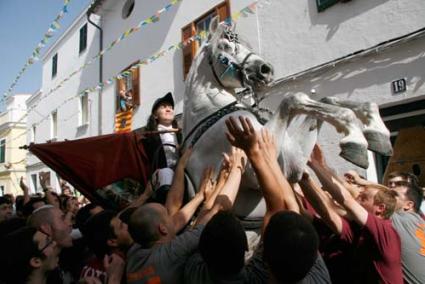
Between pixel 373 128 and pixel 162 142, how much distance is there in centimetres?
195

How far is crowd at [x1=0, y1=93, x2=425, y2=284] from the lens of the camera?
149 cm

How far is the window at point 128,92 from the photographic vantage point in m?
11.8

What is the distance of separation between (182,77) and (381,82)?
5357 mm

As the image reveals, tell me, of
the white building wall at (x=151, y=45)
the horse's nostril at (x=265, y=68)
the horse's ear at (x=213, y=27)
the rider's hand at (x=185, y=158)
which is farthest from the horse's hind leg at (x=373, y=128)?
the white building wall at (x=151, y=45)

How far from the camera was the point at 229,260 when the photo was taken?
4.93ft

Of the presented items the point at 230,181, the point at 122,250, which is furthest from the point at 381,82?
the point at 122,250

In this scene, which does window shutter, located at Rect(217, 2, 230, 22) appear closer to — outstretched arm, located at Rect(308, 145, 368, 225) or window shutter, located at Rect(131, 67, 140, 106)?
window shutter, located at Rect(131, 67, 140, 106)

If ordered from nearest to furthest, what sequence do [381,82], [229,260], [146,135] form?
[229,260] → [146,135] → [381,82]

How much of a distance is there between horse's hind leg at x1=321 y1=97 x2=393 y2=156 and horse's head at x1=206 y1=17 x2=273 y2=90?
720 millimetres

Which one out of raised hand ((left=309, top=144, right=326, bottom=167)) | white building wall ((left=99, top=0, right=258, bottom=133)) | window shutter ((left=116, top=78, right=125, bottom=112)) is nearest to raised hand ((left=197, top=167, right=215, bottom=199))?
raised hand ((left=309, top=144, right=326, bottom=167))

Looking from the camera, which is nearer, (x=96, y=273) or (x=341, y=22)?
(x=96, y=273)

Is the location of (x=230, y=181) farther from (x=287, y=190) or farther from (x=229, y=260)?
(x=229, y=260)

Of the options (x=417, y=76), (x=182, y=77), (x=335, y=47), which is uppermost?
(x=182, y=77)

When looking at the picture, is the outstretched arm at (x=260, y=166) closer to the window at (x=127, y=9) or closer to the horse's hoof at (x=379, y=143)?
the horse's hoof at (x=379, y=143)
